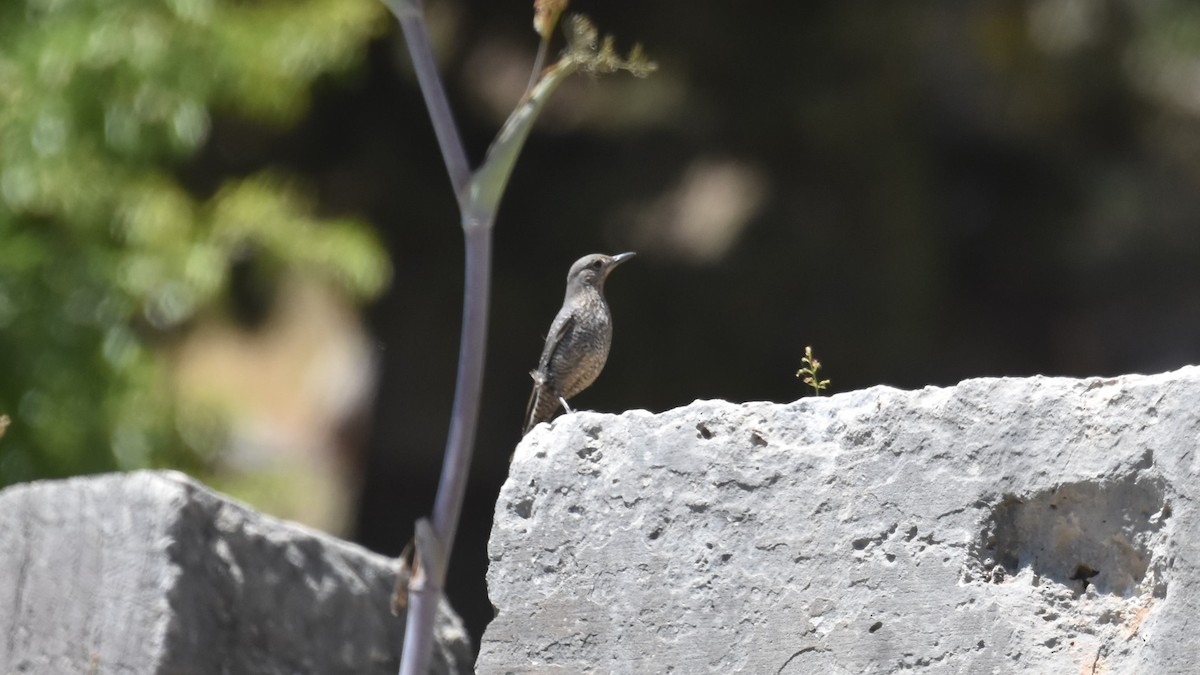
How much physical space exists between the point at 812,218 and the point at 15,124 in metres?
5.33

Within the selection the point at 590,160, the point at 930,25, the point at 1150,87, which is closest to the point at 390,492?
the point at 590,160

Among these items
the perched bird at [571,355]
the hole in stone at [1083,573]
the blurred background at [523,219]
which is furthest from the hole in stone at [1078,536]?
the blurred background at [523,219]

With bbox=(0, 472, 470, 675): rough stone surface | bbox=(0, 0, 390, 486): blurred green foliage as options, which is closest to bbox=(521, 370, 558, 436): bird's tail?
bbox=(0, 472, 470, 675): rough stone surface

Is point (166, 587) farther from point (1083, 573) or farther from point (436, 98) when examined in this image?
point (1083, 573)

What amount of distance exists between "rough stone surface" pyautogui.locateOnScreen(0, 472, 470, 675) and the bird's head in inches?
39.9

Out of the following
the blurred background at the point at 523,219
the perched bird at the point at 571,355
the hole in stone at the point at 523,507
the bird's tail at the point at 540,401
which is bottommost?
the blurred background at the point at 523,219

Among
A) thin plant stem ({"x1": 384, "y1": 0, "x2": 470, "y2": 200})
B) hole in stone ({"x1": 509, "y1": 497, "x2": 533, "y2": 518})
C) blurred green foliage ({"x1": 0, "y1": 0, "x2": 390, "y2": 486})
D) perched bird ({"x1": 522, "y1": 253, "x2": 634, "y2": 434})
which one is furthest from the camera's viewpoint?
blurred green foliage ({"x1": 0, "y1": 0, "x2": 390, "y2": 486})

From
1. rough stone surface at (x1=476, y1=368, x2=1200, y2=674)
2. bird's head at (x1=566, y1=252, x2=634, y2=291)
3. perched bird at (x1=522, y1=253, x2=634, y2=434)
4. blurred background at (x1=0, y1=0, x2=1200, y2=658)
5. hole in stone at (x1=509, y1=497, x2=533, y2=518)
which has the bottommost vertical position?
blurred background at (x1=0, y1=0, x2=1200, y2=658)

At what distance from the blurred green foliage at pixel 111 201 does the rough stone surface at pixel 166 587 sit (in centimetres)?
263

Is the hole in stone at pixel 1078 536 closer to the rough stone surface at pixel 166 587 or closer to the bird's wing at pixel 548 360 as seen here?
the bird's wing at pixel 548 360

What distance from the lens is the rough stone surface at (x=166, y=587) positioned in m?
4.02

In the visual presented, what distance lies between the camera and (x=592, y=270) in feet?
15.1

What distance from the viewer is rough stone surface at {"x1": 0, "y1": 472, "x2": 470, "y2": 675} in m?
4.02

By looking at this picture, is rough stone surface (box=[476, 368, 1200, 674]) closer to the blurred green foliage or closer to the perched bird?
the perched bird
